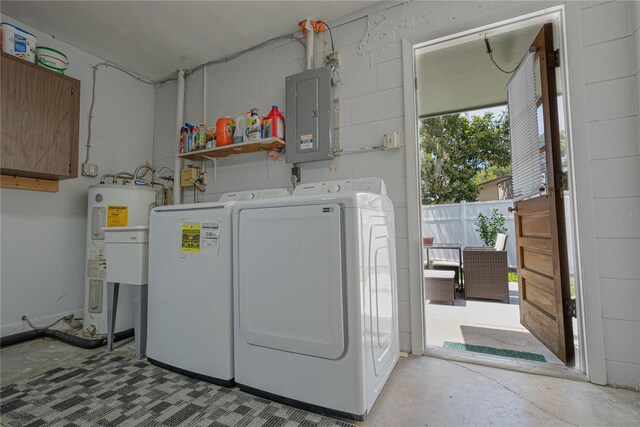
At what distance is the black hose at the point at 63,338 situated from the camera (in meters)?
2.02

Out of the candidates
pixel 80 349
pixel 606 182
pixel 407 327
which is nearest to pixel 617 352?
pixel 606 182

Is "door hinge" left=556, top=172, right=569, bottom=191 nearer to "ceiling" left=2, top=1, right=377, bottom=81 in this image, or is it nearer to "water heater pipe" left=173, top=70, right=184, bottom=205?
"ceiling" left=2, top=1, right=377, bottom=81

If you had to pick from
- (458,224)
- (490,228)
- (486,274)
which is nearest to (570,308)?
(486,274)

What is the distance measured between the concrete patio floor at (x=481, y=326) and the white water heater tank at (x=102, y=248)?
2.34 metres

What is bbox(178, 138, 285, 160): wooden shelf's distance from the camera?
7.45 feet

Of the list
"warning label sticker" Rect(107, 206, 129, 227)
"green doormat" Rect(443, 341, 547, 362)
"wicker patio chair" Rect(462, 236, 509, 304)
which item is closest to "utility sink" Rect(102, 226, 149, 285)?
"warning label sticker" Rect(107, 206, 129, 227)

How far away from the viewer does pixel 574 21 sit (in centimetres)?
157

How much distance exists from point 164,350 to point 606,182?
8.51ft

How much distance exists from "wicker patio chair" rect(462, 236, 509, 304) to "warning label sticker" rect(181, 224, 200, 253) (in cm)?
307

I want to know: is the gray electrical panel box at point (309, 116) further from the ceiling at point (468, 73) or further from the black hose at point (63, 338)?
the black hose at point (63, 338)

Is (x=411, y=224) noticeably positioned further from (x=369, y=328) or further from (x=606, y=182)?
(x=606, y=182)

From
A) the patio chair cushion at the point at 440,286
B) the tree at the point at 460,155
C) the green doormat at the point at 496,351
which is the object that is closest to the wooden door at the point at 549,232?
the green doormat at the point at 496,351

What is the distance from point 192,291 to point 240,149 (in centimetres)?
131

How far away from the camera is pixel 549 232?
1.83 m
